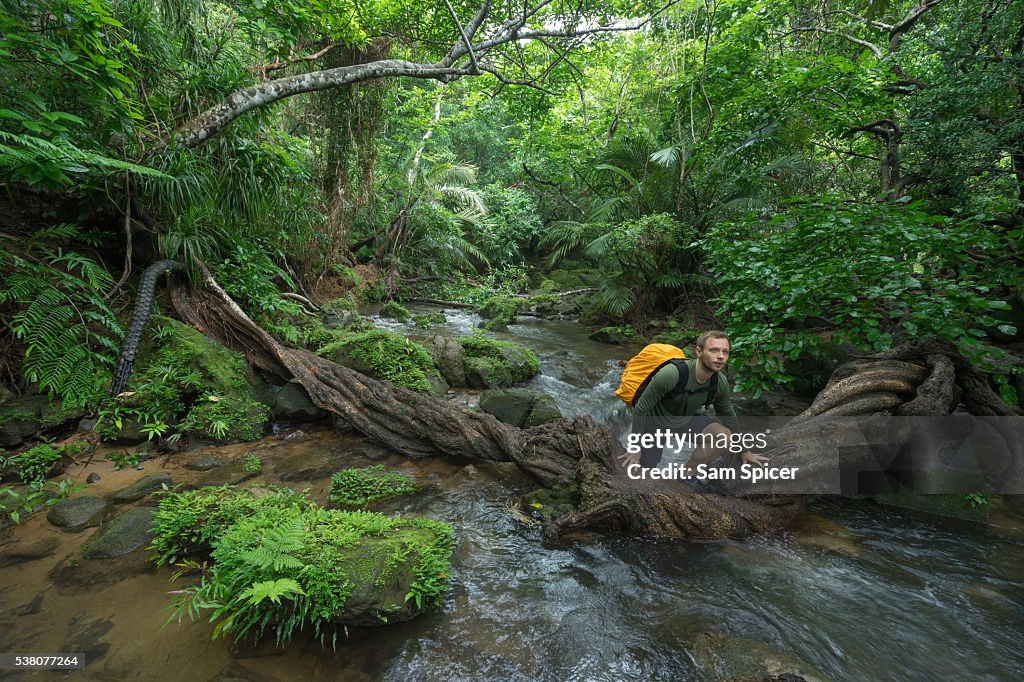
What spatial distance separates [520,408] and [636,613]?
3.05m

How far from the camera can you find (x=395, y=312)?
12.5 meters

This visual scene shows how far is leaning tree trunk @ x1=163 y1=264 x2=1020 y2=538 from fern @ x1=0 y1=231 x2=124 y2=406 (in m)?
0.98

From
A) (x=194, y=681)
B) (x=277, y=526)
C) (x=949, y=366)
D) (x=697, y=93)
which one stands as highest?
(x=697, y=93)

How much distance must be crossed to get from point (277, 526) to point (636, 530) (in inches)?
108

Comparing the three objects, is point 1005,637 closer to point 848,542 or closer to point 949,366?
point 848,542

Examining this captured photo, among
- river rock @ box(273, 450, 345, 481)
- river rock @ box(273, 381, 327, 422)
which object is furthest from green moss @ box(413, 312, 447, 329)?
river rock @ box(273, 450, 345, 481)

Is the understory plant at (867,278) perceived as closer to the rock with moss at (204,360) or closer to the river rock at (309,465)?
the river rock at (309,465)

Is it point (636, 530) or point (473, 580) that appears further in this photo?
point (636, 530)

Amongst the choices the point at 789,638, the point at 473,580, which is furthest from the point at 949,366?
the point at 473,580

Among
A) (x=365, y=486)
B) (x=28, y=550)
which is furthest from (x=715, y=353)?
(x=28, y=550)

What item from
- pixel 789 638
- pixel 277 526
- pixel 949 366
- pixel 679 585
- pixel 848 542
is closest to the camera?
pixel 789 638

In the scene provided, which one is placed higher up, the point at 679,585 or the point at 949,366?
the point at 949,366

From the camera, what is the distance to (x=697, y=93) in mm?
9562

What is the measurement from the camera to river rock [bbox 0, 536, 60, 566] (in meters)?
2.84
